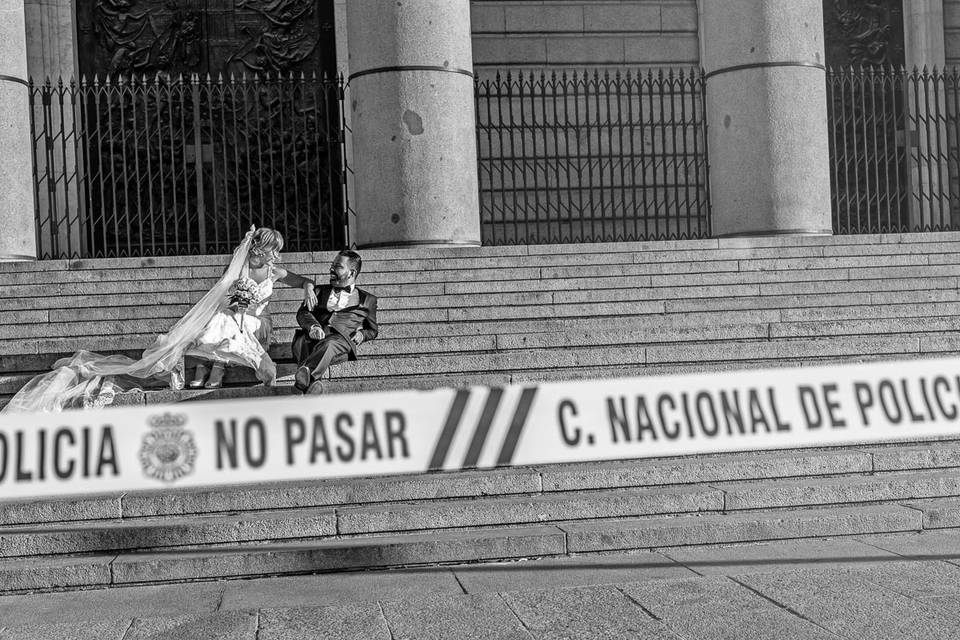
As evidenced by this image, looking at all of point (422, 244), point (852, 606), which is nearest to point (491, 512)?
point (852, 606)

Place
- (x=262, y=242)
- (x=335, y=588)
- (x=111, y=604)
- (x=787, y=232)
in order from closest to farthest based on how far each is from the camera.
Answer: (x=111, y=604), (x=335, y=588), (x=262, y=242), (x=787, y=232)

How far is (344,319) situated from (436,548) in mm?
2954

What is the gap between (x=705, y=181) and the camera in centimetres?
1855

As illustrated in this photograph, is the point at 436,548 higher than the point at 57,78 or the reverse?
the reverse

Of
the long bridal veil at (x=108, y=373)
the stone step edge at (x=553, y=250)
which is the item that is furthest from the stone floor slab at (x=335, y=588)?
the stone step edge at (x=553, y=250)

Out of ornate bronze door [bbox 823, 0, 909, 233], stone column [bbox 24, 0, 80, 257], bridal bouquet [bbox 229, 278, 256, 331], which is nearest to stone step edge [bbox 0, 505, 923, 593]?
bridal bouquet [bbox 229, 278, 256, 331]

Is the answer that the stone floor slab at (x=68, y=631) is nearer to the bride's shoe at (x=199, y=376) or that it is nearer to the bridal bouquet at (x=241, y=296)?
the bride's shoe at (x=199, y=376)

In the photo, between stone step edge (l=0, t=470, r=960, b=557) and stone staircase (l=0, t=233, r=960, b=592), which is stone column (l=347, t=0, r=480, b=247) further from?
stone step edge (l=0, t=470, r=960, b=557)

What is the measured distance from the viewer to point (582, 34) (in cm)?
1956

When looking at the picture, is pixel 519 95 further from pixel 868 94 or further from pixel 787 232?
pixel 868 94

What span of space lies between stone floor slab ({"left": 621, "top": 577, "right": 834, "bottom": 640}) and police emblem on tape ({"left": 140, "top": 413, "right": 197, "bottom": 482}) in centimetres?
267

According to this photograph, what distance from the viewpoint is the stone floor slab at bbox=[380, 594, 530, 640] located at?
471 centimetres

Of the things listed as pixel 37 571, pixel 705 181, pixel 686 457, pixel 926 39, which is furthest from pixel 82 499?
pixel 926 39

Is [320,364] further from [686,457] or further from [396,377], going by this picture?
[686,457]
